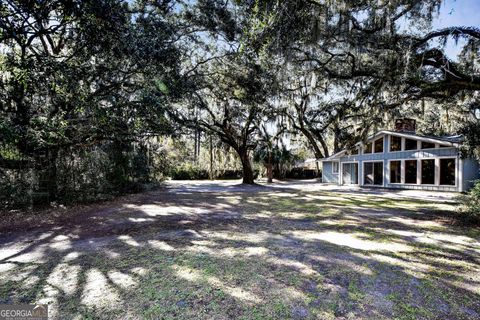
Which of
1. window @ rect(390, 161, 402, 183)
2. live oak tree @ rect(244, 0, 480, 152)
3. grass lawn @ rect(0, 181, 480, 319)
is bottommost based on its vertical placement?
grass lawn @ rect(0, 181, 480, 319)

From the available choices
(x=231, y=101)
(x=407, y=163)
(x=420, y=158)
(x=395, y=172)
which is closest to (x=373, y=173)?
(x=395, y=172)

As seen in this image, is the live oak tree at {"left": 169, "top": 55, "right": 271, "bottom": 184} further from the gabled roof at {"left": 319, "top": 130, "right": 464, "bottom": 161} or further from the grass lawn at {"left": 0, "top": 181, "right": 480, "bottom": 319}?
the gabled roof at {"left": 319, "top": 130, "right": 464, "bottom": 161}

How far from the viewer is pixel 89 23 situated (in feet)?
16.8

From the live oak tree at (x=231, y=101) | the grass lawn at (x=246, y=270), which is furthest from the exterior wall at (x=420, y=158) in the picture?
the grass lawn at (x=246, y=270)

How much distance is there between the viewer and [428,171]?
11.8 meters

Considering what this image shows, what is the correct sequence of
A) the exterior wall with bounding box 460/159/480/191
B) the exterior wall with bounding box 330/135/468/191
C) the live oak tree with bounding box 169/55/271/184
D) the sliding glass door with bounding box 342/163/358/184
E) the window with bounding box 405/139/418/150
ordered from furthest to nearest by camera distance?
1. the sliding glass door with bounding box 342/163/358/184
2. the window with bounding box 405/139/418/150
3. the exterior wall with bounding box 330/135/468/191
4. the exterior wall with bounding box 460/159/480/191
5. the live oak tree with bounding box 169/55/271/184

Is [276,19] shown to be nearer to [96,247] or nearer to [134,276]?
[134,276]

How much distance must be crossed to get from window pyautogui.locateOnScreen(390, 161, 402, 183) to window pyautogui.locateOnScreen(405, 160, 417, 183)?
0.31 metres

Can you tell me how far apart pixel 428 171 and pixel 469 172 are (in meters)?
1.46

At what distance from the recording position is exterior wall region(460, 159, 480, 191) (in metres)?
10.4

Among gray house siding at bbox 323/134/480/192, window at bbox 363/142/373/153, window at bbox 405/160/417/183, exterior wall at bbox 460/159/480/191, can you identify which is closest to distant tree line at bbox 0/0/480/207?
gray house siding at bbox 323/134/480/192

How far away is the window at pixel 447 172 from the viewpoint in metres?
11.0

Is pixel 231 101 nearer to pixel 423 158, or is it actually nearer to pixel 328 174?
pixel 328 174

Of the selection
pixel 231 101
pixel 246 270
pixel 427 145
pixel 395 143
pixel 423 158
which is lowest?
pixel 246 270
